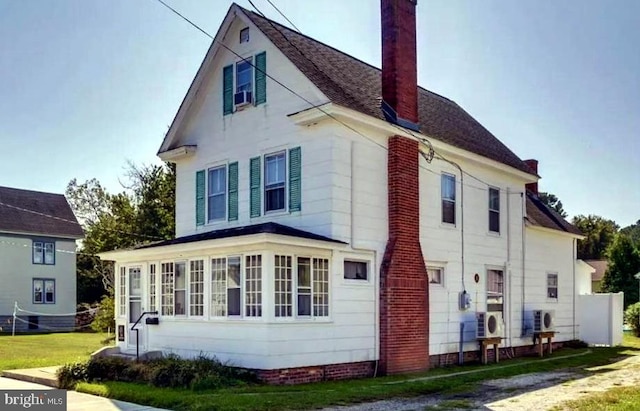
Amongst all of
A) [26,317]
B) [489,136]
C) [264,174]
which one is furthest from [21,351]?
[26,317]

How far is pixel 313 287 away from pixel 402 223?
299 cm

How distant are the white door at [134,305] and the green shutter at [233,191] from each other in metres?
2.68

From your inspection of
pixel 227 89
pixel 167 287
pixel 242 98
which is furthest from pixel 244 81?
pixel 167 287

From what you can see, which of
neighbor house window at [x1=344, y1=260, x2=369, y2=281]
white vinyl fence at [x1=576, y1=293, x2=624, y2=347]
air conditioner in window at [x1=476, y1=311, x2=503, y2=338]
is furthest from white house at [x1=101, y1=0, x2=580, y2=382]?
white vinyl fence at [x1=576, y1=293, x2=624, y2=347]

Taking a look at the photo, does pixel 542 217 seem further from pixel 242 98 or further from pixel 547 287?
pixel 242 98

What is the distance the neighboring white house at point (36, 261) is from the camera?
39.1m

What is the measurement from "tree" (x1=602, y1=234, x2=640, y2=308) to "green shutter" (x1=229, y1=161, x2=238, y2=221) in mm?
31644

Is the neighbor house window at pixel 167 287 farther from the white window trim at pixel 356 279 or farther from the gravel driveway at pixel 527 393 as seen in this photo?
the gravel driveway at pixel 527 393

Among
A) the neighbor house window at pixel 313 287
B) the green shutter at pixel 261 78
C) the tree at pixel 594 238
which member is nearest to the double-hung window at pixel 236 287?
the neighbor house window at pixel 313 287

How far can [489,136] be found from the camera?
22.4m

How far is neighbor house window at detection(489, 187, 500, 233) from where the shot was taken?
65.2 feet

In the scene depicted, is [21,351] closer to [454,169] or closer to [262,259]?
[262,259]

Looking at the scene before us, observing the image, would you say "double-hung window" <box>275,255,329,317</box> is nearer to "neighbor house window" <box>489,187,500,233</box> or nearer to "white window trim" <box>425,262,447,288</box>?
"white window trim" <box>425,262,447,288</box>

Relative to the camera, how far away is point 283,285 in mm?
13609
